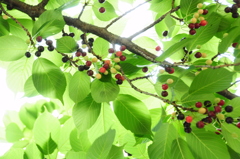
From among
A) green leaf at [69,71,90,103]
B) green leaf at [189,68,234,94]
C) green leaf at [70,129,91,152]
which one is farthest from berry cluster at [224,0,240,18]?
green leaf at [70,129,91,152]

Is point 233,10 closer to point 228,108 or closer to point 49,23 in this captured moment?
point 228,108

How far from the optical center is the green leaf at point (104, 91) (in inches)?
47.6

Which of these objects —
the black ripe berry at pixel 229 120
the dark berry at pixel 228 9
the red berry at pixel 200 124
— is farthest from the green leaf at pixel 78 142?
the dark berry at pixel 228 9

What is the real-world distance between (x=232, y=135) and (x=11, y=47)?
1.10 meters

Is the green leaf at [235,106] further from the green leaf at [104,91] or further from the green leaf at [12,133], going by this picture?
the green leaf at [12,133]

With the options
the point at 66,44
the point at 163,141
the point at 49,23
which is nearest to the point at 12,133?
the point at 66,44

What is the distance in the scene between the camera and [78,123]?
1285 mm

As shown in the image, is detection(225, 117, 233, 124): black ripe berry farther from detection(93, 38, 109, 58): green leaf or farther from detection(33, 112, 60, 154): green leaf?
detection(33, 112, 60, 154): green leaf

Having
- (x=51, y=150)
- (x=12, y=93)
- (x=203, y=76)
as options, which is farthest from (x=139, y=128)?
(x=12, y=93)

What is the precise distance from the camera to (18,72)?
1514 mm

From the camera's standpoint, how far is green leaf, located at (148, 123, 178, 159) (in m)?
1.14

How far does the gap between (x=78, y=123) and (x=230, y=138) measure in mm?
723

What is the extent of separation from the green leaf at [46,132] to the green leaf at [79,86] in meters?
0.36

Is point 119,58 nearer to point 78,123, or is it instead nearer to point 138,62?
point 138,62
